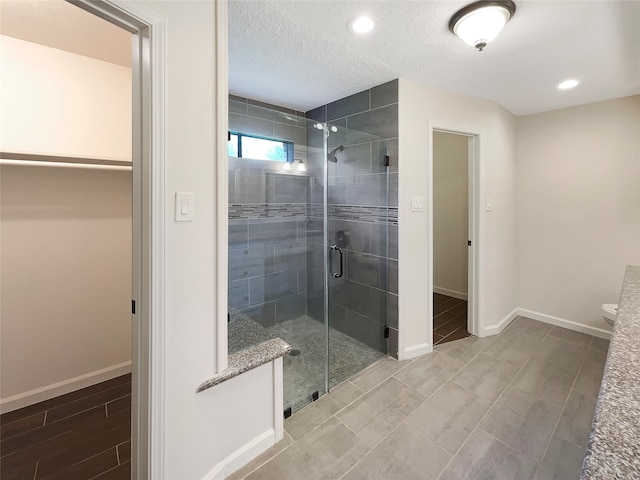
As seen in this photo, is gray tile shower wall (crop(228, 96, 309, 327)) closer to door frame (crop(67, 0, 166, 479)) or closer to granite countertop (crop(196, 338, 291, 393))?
granite countertop (crop(196, 338, 291, 393))

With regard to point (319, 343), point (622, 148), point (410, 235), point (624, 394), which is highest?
point (622, 148)

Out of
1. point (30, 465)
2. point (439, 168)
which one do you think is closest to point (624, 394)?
point (30, 465)

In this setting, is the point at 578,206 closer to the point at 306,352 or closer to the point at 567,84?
the point at 567,84

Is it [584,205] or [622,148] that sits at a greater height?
[622,148]

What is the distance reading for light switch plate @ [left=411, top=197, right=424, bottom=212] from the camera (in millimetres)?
2561

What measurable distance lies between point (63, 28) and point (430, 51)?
7.53 feet

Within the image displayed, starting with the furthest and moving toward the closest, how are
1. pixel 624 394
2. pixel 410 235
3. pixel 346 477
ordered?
pixel 410 235, pixel 346 477, pixel 624 394

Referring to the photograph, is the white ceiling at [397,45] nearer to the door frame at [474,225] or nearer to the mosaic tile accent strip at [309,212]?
the door frame at [474,225]

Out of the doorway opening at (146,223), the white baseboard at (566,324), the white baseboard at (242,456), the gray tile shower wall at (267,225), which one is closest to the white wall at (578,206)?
the white baseboard at (566,324)

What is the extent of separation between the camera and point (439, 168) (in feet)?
14.4

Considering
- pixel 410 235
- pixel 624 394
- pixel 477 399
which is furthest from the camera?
pixel 410 235

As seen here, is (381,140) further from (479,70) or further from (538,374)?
(538,374)

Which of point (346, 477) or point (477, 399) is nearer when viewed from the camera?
point (346, 477)

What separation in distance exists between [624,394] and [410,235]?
6.14 feet
